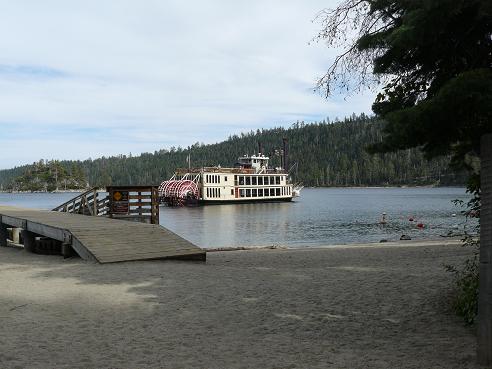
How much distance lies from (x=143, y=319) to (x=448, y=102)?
184 inches

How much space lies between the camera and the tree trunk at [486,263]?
4164 mm

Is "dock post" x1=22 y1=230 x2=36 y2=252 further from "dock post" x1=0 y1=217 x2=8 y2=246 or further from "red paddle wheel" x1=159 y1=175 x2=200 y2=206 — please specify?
"red paddle wheel" x1=159 y1=175 x2=200 y2=206

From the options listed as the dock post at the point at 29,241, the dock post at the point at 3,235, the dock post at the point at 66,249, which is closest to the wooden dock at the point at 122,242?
the dock post at the point at 66,249

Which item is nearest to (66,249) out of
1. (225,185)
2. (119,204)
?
(119,204)

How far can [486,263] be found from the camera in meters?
4.17

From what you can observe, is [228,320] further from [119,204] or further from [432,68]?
[119,204]

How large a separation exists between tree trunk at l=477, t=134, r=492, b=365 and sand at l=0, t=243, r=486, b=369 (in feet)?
0.90

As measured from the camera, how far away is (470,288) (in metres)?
5.88

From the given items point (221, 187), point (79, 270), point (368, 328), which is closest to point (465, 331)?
point (368, 328)

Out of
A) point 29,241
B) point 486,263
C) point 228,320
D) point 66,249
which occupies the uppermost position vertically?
point 486,263

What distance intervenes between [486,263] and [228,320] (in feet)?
11.4

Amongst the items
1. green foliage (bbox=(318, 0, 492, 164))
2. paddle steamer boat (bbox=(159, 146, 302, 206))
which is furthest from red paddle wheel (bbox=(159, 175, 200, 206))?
green foliage (bbox=(318, 0, 492, 164))

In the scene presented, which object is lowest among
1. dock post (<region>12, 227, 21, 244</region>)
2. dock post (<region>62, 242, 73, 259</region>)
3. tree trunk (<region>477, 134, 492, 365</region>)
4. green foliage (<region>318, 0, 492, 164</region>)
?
dock post (<region>12, 227, 21, 244</region>)

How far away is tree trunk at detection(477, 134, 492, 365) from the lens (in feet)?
13.7
